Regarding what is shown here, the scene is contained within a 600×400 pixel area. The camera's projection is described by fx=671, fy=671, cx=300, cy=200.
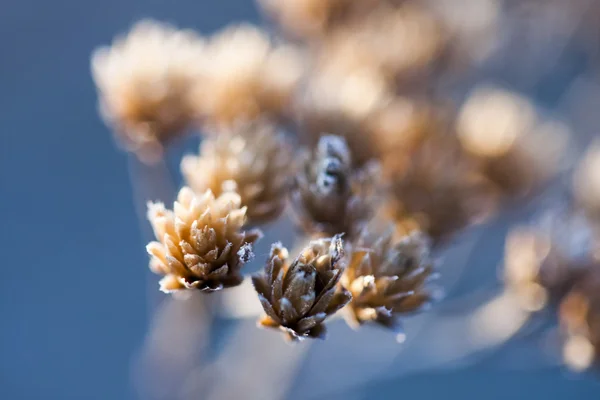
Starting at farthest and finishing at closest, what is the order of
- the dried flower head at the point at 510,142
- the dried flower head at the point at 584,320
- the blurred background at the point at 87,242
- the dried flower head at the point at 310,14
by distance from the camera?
the blurred background at the point at 87,242
the dried flower head at the point at 310,14
the dried flower head at the point at 510,142
the dried flower head at the point at 584,320

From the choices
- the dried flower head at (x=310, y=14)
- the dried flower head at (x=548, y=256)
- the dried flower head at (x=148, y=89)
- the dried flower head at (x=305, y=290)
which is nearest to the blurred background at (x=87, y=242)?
the dried flower head at (x=310, y=14)

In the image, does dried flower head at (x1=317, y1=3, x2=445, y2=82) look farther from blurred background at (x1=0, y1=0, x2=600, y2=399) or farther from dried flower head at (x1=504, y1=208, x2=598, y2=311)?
blurred background at (x1=0, y1=0, x2=600, y2=399)

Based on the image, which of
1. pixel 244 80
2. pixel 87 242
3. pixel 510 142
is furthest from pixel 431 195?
pixel 87 242

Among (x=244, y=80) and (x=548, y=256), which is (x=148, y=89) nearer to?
(x=244, y=80)

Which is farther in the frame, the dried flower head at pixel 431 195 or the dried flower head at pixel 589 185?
the dried flower head at pixel 589 185

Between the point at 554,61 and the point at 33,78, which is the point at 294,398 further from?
the point at 33,78

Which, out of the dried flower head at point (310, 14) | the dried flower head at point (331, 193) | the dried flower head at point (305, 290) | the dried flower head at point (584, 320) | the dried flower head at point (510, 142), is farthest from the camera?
the dried flower head at point (310, 14)

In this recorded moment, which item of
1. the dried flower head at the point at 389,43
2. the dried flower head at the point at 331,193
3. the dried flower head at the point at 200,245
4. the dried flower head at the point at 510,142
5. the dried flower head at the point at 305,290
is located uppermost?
the dried flower head at the point at 389,43

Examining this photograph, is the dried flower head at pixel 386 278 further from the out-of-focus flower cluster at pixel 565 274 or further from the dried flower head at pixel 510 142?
the dried flower head at pixel 510 142
